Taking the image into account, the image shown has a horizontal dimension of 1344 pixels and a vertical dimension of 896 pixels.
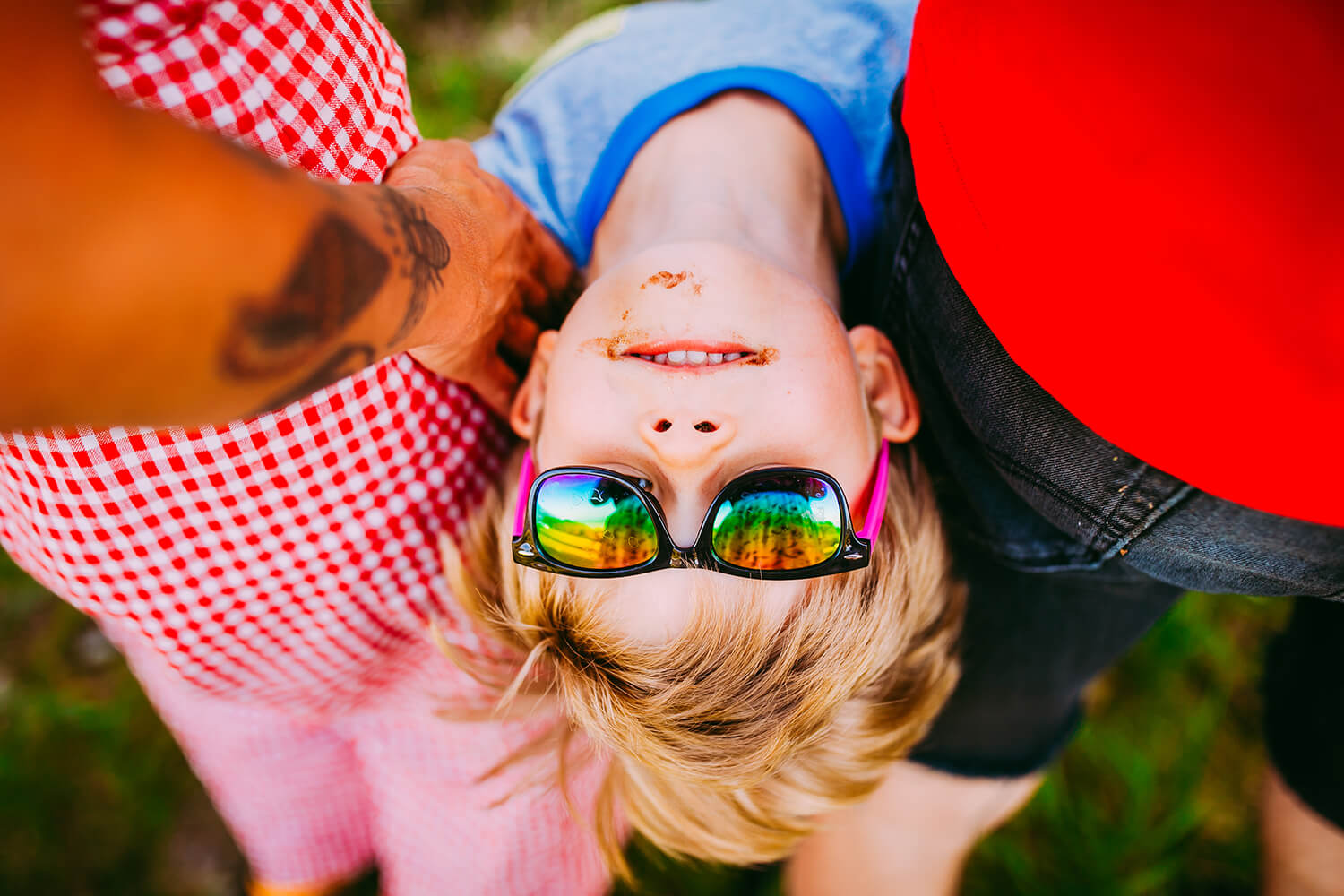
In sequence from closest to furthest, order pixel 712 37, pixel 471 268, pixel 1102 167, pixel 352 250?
pixel 352 250
pixel 1102 167
pixel 471 268
pixel 712 37

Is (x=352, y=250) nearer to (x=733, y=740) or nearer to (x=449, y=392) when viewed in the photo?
(x=449, y=392)

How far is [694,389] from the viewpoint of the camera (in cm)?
157

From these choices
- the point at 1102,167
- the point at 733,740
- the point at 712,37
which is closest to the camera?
the point at 1102,167

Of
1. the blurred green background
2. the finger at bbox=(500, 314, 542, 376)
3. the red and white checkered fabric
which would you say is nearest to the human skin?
the finger at bbox=(500, 314, 542, 376)

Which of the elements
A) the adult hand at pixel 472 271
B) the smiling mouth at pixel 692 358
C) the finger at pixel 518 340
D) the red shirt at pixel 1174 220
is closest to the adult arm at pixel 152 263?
the adult hand at pixel 472 271

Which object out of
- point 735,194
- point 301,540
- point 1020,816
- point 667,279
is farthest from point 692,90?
point 1020,816

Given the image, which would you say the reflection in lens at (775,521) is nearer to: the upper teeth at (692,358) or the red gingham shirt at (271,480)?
the upper teeth at (692,358)

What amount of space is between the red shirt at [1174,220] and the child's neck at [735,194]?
574 mm

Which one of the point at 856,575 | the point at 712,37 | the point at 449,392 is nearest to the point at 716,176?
the point at 712,37

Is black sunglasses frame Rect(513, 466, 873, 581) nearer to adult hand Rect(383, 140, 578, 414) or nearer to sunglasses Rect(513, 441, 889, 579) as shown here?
sunglasses Rect(513, 441, 889, 579)

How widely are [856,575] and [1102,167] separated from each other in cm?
99

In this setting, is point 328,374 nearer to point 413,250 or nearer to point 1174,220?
point 413,250

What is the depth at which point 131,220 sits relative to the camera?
2.77 ft

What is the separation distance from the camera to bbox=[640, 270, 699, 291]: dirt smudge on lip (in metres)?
1.64
